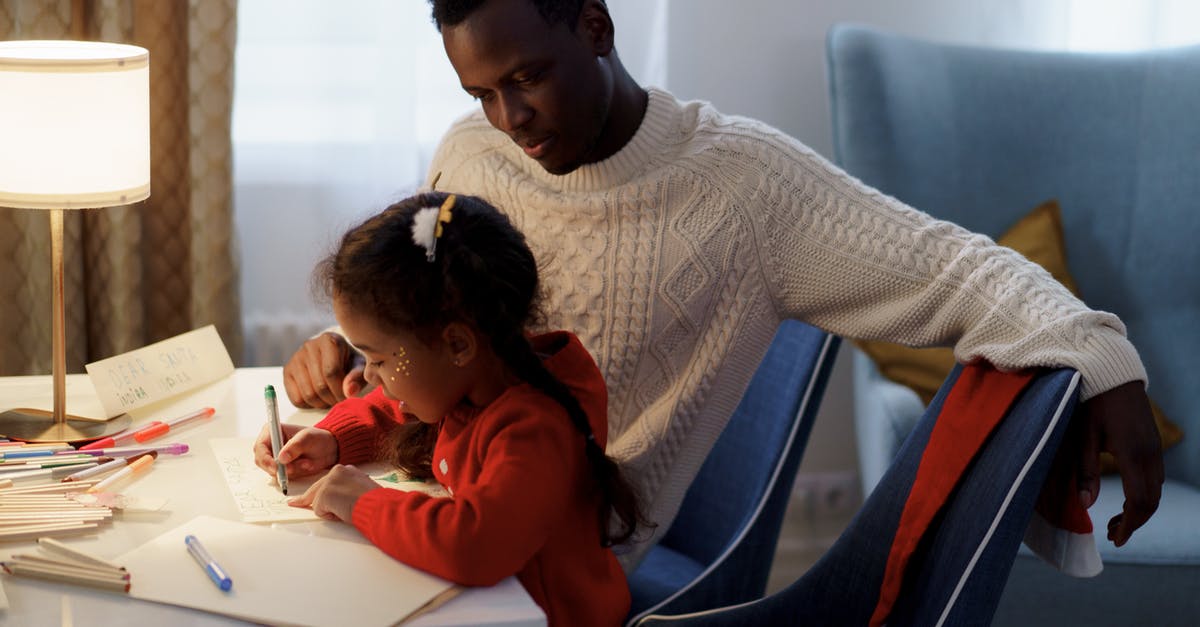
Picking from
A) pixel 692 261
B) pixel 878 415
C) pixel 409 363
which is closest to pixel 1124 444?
pixel 692 261

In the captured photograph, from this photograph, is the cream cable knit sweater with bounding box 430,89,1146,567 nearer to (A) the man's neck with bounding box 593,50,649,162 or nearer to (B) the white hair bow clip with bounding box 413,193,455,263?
(A) the man's neck with bounding box 593,50,649,162

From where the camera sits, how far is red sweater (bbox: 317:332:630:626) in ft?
3.40

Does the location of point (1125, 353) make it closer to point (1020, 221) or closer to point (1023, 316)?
point (1023, 316)

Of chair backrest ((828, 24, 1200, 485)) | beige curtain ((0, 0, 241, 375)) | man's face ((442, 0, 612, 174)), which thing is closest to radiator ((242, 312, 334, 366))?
beige curtain ((0, 0, 241, 375))

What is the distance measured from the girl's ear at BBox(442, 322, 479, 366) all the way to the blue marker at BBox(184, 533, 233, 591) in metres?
0.27

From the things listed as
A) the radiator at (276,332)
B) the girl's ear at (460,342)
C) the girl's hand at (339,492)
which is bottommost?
the radiator at (276,332)

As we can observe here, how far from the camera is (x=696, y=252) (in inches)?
58.1

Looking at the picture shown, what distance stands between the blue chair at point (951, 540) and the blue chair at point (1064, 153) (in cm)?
96

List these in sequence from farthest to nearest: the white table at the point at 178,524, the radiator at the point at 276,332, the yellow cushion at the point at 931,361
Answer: the radiator at the point at 276,332
the yellow cushion at the point at 931,361
the white table at the point at 178,524

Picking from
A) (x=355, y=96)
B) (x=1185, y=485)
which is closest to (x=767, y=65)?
(x=355, y=96)

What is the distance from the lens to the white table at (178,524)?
0.95 meters

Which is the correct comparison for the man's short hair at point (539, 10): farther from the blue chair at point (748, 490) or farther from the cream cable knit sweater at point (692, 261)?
the blue chair at point (748, 490)

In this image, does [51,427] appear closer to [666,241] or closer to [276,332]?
[666,241]

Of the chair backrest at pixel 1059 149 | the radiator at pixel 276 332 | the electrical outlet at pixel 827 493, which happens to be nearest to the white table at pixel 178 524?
the radiator at pixel 276 332
